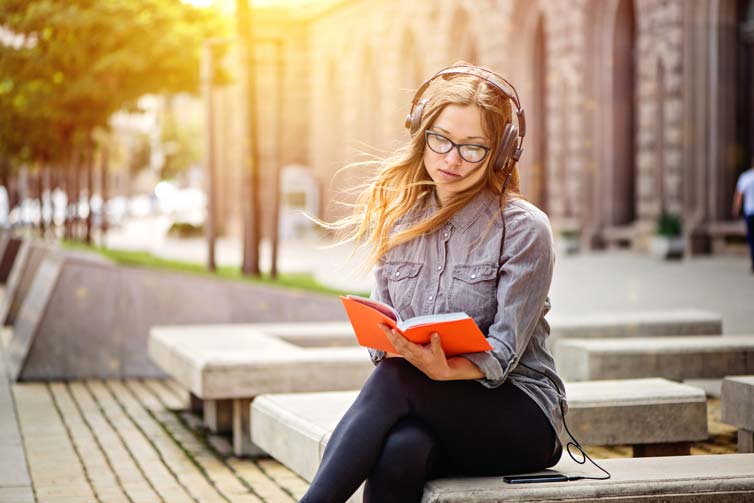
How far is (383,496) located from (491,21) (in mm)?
27209

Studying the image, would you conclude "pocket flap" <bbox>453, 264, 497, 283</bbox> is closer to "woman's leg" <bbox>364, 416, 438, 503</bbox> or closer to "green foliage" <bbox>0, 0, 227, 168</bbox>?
"woman's leg" <bbox>364, 416, 438, 503</bbox>

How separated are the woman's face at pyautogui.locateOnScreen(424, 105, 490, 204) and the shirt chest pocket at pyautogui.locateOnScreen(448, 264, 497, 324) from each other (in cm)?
31

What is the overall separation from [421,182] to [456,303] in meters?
0.45

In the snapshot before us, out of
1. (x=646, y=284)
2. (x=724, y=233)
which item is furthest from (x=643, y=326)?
(x=724, y=233)

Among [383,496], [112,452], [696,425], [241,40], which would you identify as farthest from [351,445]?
[241,40]

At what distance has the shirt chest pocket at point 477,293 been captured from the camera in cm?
408

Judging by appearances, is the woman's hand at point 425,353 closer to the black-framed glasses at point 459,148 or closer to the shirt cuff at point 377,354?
the shirt cuff at point 377,354

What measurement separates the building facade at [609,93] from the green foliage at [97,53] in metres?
1.72

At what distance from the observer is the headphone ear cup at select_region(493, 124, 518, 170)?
161 inches

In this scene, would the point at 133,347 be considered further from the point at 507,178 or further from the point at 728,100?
the point at 728,100

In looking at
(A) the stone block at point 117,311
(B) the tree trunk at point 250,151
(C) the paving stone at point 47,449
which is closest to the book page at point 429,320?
(C) the paving stone at point 47,449

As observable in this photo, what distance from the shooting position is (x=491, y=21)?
98.9ft

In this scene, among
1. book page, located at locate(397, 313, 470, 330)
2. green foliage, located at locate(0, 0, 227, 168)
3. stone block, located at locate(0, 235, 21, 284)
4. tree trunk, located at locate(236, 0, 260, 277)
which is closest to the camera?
book page, located at locate(397, 313, 470, 330)

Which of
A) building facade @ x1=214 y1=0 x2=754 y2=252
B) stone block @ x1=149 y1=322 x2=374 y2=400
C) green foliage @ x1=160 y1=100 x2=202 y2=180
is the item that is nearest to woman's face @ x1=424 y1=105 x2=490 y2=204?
stone block @ x1=149 y1=322 x2=374 y2=400
